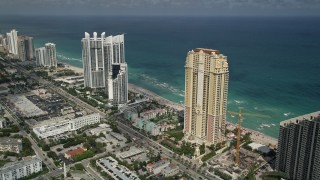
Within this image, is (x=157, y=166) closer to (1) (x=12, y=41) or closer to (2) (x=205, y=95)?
(2) (x=205, y=95)

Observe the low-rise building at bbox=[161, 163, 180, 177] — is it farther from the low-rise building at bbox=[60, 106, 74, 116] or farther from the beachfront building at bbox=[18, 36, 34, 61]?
the beachfront building at bbox=[18, 36, 34, 61]

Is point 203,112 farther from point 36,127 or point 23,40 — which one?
point 23,40

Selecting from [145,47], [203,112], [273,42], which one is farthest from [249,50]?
[203,112]

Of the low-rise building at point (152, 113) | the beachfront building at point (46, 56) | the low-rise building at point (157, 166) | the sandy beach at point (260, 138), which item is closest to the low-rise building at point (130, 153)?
the low-rise building at point (157, 166)

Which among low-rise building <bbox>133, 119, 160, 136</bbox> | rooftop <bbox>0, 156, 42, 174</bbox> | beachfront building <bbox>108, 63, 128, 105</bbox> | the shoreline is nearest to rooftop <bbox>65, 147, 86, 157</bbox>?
rooftop <bbox>0, 156, 42, 174</bbox>

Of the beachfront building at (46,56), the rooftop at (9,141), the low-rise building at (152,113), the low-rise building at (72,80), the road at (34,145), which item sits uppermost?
the beachfront building at (46,56)

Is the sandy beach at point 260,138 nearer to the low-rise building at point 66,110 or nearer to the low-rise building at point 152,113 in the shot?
the low-rise building at point 152,113
